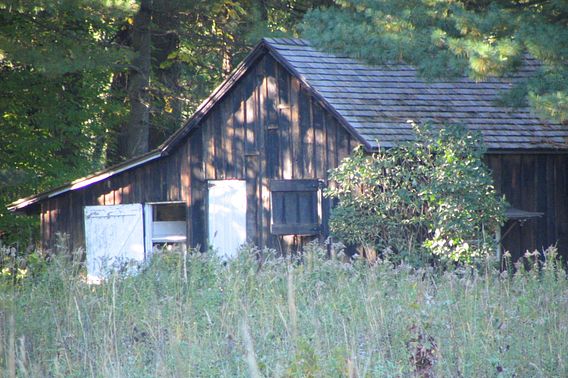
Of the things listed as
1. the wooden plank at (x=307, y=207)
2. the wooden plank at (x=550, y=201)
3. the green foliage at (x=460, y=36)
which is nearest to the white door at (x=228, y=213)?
the wooden plank at (x=307, y=207)

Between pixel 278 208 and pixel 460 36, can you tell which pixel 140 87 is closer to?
pixel 278 208

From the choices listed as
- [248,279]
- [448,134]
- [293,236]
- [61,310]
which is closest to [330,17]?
[448,134]

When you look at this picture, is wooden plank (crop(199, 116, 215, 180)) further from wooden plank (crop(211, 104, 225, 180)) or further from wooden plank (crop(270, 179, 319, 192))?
wooden plank (crop(270, 179, 319, 192))

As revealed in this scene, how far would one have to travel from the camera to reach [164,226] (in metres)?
19.8

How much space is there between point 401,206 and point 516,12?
11.6ft

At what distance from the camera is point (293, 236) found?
55.2 feet

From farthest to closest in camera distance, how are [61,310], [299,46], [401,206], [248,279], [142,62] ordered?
1. [142,62]
2. [299,46]
3. [401,206]
4. [248,279]
5. [61,310]

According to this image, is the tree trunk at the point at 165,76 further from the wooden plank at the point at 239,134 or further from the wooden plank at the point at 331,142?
the wooden plank at the point at 331,142

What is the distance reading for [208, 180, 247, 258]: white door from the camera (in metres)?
17.7

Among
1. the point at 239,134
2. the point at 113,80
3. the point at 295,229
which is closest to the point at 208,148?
the point at 239,134

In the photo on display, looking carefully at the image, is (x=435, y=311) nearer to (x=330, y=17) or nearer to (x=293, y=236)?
(x=330, y=17)

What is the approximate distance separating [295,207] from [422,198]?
9.83 feet

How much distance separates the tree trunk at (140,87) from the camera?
73.6ft

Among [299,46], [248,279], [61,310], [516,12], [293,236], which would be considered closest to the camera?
[61,310]
